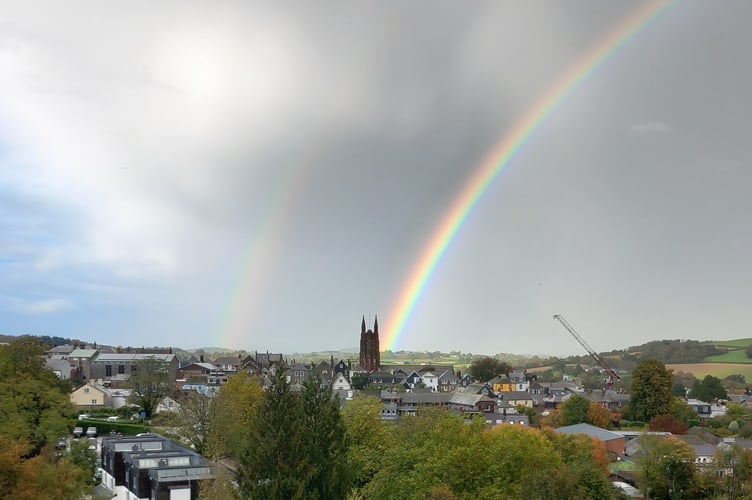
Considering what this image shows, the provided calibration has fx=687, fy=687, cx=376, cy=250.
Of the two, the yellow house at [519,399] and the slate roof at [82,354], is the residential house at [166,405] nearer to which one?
the yellow house at [519,399]

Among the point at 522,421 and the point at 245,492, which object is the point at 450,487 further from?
the point at 522,421

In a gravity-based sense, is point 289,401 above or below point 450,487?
above

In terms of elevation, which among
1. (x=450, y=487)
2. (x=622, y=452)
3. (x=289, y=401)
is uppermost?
(x=289, y=401)

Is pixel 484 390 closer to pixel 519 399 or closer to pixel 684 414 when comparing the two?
pixel 519 399

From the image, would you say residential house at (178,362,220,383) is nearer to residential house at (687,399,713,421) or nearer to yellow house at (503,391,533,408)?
yellow house at (503,391,533,408)

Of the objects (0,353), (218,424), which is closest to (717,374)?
(218,424)

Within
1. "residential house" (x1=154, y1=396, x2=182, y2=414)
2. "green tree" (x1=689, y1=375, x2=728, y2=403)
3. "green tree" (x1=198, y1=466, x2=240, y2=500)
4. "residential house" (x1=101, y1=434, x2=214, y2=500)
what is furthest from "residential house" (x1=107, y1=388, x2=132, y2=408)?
"green tree" (x1=689, y1=375, x2=728, y2=403)

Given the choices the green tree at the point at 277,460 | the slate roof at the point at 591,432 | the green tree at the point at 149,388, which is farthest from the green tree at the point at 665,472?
the green tree at the point at 149,388
